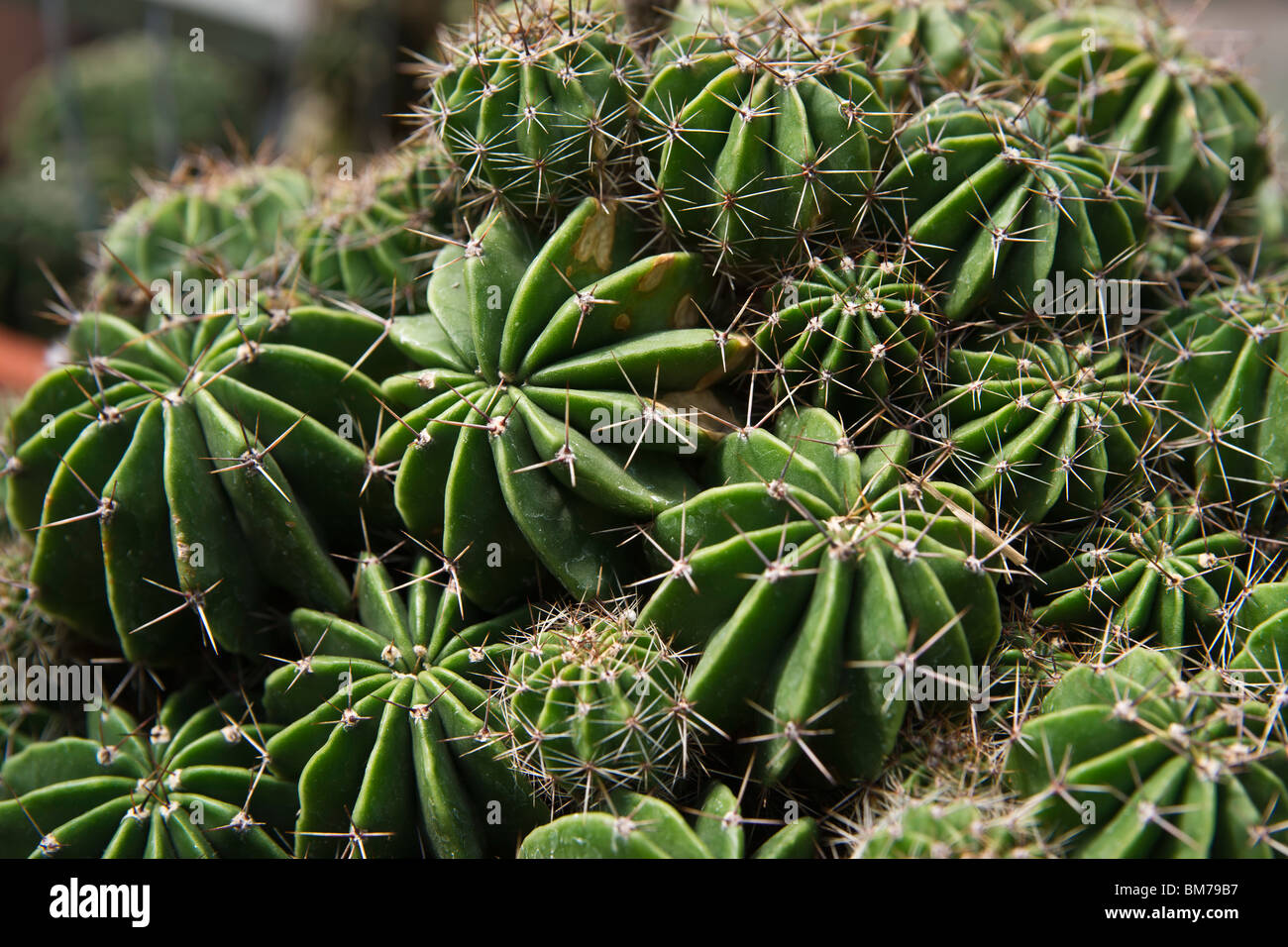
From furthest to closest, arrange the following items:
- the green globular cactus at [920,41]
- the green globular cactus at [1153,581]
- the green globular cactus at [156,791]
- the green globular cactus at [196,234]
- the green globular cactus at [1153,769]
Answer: the green globular cactus at [196,234] < the green globular cactus at [920,41] < the green globular cactus at [156,791] < the green globular cactus at [1153,581] < the green globular cactus at [1153,769]

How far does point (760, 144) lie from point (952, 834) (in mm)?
1994

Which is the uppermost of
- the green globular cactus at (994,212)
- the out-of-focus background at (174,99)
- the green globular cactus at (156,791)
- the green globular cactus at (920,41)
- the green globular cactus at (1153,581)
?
the out-of-focus background at (174,99)

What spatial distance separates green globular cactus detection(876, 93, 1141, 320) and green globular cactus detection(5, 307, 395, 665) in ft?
5.99

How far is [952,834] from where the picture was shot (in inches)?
88.0

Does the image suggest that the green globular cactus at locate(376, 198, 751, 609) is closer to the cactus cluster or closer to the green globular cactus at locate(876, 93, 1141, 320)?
the cactus cluster

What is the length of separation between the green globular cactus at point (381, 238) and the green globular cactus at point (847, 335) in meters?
1.31

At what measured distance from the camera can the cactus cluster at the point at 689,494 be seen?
2.47 metres

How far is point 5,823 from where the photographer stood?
304 centimetres

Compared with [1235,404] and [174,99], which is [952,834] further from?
[174,99]

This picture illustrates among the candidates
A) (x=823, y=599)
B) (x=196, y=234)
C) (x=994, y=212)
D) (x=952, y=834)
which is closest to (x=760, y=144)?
(x=994, y=212)

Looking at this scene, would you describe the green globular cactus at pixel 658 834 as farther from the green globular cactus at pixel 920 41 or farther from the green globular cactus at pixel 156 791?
the green globular cactus at pixel 920 41

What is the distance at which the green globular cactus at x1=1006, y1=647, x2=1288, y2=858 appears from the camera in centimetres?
217

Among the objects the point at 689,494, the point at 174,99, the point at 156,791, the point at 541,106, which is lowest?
the point at 156,791

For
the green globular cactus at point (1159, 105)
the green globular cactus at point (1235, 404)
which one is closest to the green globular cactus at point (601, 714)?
the green globular cactus at point (1235, 404)
